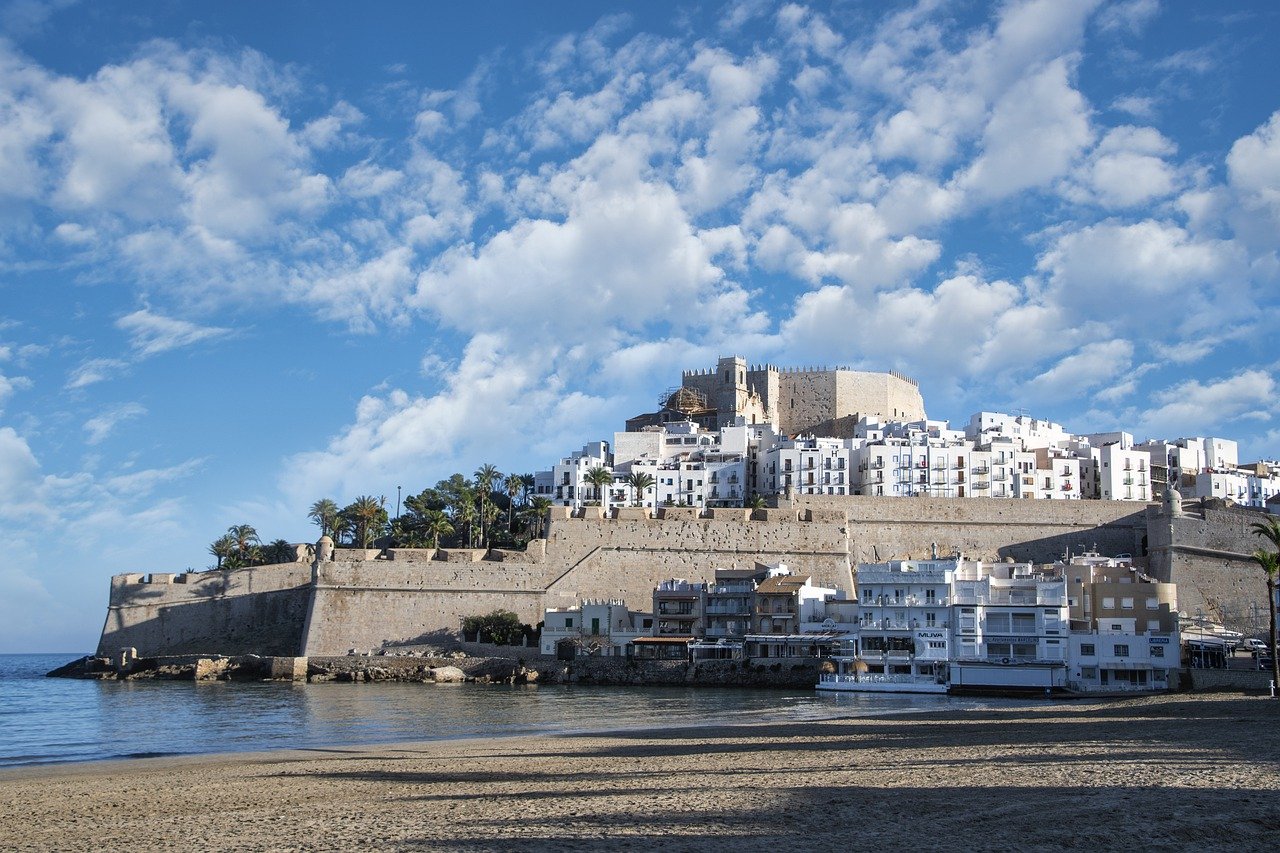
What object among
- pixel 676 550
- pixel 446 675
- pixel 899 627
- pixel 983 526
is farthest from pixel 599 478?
pixel 899 627

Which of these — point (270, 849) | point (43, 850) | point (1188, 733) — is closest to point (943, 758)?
point (1188, 733)

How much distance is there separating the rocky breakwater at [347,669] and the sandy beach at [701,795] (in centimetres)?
2974

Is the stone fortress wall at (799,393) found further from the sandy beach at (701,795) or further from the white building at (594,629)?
the sandy beach at (701,795)

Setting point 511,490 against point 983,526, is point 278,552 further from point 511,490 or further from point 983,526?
point 983,526

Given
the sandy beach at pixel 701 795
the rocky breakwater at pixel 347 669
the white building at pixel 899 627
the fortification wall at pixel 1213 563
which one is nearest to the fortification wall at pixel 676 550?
the rocky breakwater at pixel 347 669

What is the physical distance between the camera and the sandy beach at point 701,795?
1229cm

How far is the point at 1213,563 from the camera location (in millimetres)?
60750

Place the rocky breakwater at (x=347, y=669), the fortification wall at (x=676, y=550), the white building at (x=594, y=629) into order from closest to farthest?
1. the rocky breakwater at (x=347, y=669)
2. the white building at (x=594, y=629)
3. the fortification wall at (x=676, y=550)

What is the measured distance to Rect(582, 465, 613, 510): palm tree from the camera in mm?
77625

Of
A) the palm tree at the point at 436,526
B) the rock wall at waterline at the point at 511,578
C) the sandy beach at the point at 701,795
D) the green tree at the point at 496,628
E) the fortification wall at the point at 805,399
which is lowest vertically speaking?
the sandy beach at the point at 701,795

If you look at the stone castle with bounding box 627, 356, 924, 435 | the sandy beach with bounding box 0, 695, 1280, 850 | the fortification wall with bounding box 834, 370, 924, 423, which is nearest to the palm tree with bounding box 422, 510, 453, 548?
the stone castle with bounding box 627, 356, 924, 435

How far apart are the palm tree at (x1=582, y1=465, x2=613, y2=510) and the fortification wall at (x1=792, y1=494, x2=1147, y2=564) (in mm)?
15406

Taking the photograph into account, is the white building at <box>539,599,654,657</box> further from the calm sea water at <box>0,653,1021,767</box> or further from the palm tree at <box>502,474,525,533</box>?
the palm tree at <box>502,474,525,533</box>

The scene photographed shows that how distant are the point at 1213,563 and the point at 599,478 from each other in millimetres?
36582
